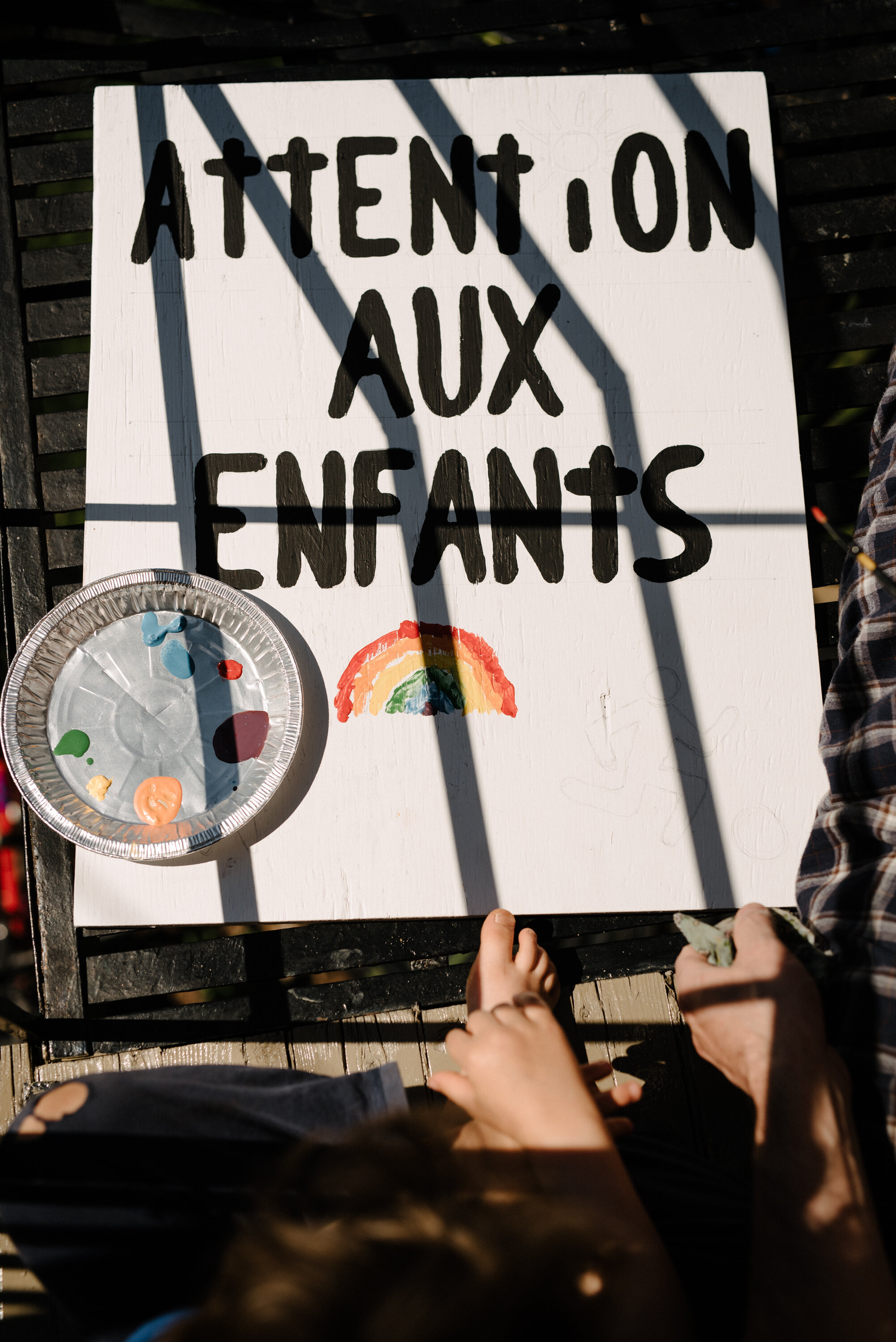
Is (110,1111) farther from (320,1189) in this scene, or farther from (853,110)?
(853,110)

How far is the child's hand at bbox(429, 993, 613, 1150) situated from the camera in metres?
1.16

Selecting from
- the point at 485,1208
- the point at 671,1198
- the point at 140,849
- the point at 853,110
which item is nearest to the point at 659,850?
the point at 671,1198

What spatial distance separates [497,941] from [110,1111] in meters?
0.78

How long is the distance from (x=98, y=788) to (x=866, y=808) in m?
1.58

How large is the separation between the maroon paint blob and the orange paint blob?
4.6 inches

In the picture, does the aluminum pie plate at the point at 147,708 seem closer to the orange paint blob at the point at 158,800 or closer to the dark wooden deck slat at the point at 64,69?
the orange paint blob at the point at 158,800

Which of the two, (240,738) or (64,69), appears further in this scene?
(64,69)

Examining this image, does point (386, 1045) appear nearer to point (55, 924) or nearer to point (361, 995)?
point (361, 995)

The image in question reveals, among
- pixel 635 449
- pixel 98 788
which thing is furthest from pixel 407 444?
pixel 98 788

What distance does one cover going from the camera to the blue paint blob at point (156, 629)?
5.45 feet

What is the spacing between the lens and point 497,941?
1.64 meters

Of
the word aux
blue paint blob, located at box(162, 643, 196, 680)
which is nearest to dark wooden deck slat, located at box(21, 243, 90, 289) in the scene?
the word aux

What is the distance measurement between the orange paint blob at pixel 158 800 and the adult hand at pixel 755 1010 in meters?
1.09

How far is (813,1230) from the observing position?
3.77 ft
